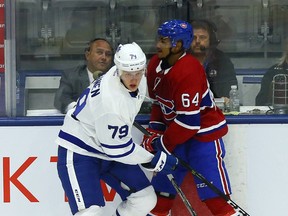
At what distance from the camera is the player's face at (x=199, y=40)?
4.71 m

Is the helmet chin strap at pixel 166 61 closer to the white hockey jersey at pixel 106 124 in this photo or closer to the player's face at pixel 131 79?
the white hockey jersey at pixel 106 124

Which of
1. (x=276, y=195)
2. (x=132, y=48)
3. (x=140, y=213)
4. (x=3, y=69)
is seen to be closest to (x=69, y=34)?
(x=3, y=69)

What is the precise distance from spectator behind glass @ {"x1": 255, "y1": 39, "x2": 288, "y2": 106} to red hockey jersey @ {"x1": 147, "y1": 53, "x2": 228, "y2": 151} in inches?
13.8

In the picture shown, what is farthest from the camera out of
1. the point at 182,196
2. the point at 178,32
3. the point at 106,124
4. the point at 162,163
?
the point at 182,196

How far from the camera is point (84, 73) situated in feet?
15.6

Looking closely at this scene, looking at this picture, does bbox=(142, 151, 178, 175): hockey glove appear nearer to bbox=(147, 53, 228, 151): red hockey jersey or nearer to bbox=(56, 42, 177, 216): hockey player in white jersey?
bbox=(56, 42, 177, 216): hockey player in white jersey

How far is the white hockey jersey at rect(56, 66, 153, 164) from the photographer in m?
4.01

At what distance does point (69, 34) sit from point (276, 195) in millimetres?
1317

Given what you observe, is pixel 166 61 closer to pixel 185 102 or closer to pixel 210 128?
pixel 185 102

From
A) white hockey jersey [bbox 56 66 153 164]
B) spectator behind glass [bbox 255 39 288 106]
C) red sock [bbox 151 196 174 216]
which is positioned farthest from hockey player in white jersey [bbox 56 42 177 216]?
spectator behind glass [bbox 255 39 288 106]

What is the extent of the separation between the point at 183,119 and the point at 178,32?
1.32ft

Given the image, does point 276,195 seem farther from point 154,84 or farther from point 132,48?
point 132,48

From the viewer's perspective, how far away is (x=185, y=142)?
451cm

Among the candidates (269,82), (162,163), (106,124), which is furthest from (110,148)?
(269,82)
